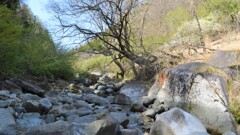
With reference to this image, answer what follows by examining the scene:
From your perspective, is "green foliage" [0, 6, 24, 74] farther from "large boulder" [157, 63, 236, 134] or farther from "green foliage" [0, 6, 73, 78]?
"large boulder" [157, 63, 236, 134]

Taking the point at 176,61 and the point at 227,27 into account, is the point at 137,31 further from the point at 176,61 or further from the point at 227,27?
the point at 227,27

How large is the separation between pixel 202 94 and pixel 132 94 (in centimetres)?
293

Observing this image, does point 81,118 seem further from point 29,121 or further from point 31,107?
point 31,107

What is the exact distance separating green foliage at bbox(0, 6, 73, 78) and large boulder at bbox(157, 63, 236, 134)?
12.2ft

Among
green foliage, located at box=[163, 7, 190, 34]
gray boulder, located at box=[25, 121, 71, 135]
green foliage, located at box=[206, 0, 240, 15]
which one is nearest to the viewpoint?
gray boulder, located at box=[25, 121, 71, 135]

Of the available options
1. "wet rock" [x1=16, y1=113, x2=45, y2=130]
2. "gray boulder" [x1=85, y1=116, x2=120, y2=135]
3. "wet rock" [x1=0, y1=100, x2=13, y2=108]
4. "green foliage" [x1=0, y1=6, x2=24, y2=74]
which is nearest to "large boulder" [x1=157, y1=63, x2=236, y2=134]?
"gray boulder" [x1=85, y1=116, x2=120, y2=135]

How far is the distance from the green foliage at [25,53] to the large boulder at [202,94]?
12.2ft

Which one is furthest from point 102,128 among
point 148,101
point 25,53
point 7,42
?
point 25,53

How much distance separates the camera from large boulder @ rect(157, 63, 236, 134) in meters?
4.22

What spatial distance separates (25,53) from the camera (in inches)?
341

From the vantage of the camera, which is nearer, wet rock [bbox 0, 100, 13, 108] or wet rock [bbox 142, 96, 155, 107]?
wet rock [bbox 0, 100, 13, 108]

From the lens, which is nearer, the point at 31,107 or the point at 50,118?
the point at 50,118

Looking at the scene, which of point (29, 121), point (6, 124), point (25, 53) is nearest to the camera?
point (6, 124)

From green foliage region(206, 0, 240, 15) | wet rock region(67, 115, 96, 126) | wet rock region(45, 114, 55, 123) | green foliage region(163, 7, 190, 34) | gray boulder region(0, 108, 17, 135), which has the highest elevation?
green foliage region(206, 0, 240, 15)
